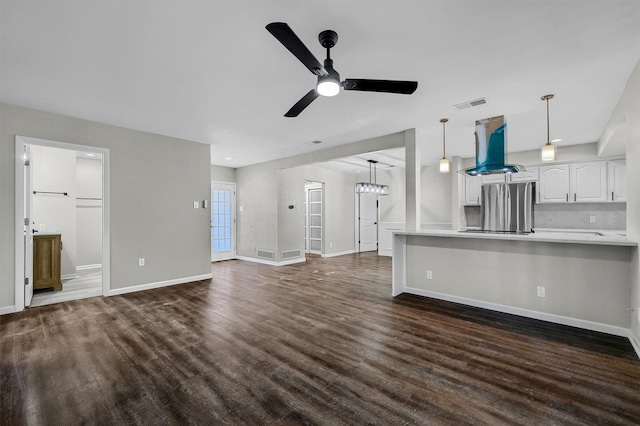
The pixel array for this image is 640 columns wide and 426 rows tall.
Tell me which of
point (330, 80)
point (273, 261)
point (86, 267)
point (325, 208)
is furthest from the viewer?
point (325, 208)

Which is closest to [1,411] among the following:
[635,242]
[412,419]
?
[412,419]

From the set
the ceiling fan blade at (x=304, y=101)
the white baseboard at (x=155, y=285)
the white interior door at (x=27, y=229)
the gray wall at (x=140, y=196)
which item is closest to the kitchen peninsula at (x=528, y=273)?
the ceiling fan blade at (x=304, y=101)

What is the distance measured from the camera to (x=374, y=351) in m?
2.58

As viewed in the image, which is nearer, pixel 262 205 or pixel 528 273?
pixel 528 273

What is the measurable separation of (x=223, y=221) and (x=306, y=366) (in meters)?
6.08

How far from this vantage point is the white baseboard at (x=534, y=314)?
116 inches

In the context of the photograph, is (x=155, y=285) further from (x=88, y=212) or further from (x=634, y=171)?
(x=634, y=171)

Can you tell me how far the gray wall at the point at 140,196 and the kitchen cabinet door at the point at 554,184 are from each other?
266 inches

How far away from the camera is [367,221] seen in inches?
369

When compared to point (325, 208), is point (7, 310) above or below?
below

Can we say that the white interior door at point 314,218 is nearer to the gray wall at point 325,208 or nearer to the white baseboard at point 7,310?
the gray wall at point 325,208

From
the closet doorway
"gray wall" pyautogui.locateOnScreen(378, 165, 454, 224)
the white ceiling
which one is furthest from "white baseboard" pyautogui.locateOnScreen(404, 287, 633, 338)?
the closet doorway

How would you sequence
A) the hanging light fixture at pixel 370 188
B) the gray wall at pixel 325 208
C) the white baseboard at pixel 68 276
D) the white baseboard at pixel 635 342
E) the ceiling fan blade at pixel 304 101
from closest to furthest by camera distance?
the ceiling fan blade at pixel 304 101
the white baseboard at pixel 635 342
the white baseboard at pixel 68 276
the gray wall at pixel 325 208
the hanging light fixture at pixel 370 188

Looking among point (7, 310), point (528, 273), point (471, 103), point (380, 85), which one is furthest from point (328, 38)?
point (7, 310)
